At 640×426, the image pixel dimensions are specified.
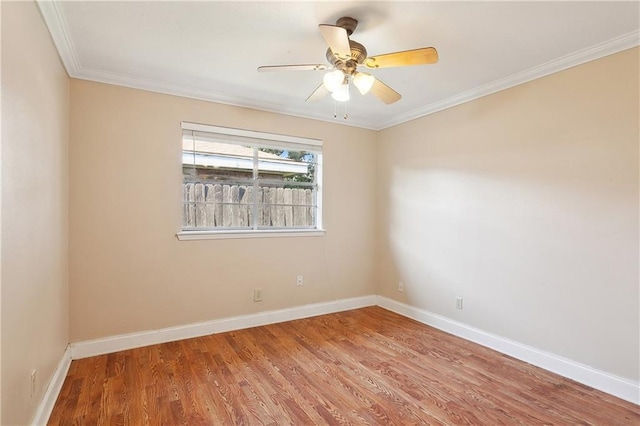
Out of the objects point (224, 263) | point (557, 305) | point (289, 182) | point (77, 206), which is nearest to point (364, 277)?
point (289, 182)

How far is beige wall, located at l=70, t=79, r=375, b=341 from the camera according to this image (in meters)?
2.73

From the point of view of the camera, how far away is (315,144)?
3881mm

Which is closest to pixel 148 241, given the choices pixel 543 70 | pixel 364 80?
pixel 364 80

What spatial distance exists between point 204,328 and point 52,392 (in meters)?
1.29

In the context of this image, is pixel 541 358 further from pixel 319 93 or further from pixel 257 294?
pixel 319 93

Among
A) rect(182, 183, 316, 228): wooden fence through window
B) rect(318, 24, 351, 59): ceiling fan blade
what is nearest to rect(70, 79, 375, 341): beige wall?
rect(182, 183, 316, 228): wooden fence through window

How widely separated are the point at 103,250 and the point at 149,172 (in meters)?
0.78

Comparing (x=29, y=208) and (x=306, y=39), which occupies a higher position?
(x=306, y=39)

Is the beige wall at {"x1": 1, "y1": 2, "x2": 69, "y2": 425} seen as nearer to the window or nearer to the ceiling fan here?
the window

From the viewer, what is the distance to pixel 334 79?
6.76 feet

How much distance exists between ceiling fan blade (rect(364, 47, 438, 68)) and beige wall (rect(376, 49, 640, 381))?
54.4 inches

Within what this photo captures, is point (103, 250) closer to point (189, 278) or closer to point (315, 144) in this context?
point (189, 278)

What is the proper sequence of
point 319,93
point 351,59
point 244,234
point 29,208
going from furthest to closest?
point 244,234 → point 319,93 → point 351,59 → point 29,208

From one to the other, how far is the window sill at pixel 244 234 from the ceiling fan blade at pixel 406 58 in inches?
83.5
